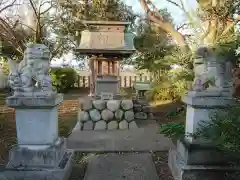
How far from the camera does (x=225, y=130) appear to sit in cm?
250

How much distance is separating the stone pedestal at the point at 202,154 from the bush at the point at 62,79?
407 inches

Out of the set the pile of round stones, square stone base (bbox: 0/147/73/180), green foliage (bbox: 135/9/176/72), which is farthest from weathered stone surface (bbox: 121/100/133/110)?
green foliage (bbox: 135/9/176/72)

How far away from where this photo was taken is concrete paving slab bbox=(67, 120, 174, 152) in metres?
4.46

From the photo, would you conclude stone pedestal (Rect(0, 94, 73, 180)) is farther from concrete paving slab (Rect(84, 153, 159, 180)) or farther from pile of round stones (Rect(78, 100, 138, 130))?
pile of round stones (Rect(78, 100, 138, 130))

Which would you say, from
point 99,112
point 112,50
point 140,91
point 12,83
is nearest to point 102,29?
point 112,50

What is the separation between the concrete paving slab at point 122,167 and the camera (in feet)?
10.7

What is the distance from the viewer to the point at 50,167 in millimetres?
3010

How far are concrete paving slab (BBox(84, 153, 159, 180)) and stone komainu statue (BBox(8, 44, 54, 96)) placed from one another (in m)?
1.36

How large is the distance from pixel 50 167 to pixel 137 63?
1005 cm

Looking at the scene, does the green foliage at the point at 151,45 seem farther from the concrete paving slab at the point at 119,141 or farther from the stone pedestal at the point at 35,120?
the stone pedestal at the point at 35,120

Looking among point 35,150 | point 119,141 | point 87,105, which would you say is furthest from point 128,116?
point 35,150

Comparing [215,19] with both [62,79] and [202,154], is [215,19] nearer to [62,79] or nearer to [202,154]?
[202,154]

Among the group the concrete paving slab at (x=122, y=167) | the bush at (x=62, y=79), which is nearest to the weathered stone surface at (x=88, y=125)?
the concrete paving slab at (x=122, y=167)

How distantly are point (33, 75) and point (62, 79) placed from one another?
10.3 meters
